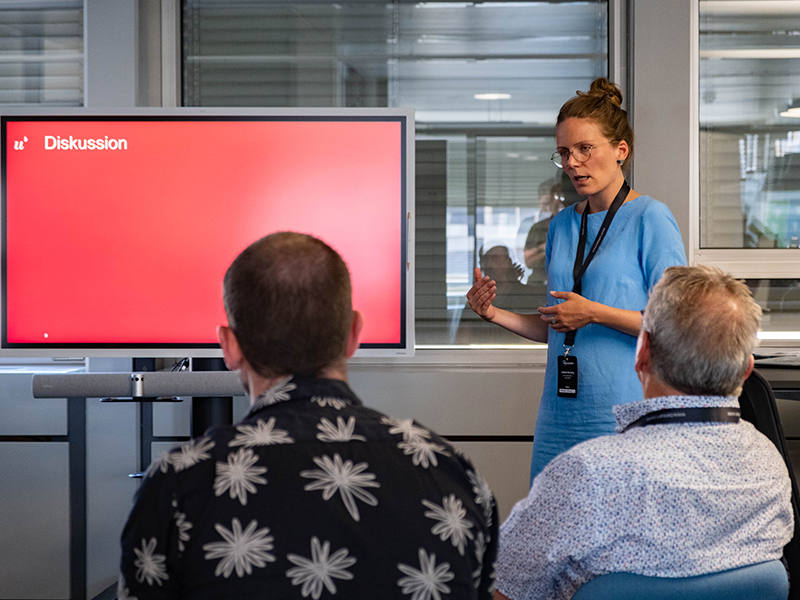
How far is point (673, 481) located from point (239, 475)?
1.97 feet

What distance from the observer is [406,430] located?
81 cm

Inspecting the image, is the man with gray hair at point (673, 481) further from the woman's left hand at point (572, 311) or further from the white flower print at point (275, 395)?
the woman's left hand at point (572, 311)

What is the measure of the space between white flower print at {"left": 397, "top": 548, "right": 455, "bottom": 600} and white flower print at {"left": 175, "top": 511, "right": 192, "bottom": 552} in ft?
0.74

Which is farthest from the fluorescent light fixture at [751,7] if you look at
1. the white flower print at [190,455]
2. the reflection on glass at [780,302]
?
the white flower print at [190,455]

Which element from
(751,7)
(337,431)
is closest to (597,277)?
(337,431)

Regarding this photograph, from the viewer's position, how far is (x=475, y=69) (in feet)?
9.57

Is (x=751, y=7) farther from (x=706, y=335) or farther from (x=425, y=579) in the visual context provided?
(x=425, y=579)

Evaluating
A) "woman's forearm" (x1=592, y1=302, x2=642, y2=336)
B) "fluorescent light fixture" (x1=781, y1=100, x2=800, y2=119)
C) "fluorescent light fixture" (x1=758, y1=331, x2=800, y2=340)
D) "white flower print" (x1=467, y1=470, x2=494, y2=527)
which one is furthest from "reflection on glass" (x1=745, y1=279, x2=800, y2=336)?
"white flower print" (x1=467, y1=470, x2=494, y2=527)

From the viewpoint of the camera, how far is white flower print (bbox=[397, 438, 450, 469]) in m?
0.78

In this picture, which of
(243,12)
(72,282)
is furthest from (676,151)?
(72,282)

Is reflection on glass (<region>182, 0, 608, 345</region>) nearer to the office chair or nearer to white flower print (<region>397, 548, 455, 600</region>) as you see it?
the office chair

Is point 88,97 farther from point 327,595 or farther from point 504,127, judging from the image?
point 327,595

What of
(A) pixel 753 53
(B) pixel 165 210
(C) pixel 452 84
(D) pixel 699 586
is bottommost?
(D) pixel 699 586

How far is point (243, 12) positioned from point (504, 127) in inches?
47.3
